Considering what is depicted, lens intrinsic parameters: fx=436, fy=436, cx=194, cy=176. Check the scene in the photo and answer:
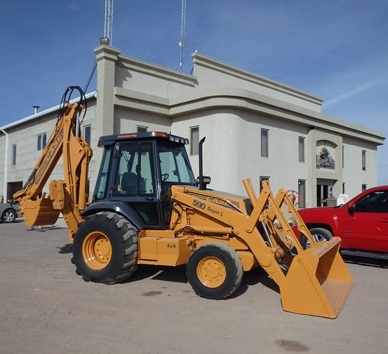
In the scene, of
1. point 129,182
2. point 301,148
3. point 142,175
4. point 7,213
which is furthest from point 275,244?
point 7,213

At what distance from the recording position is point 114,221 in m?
7.38

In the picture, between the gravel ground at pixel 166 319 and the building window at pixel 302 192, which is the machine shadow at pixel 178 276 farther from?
the building window at pixel 302 192

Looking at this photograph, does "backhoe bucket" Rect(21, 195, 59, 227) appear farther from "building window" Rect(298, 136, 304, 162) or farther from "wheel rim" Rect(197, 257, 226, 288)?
"building window" Rect(298, 136, 304, 162)

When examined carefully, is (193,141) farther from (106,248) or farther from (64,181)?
(106,248)

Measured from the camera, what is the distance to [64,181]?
9.21 metres

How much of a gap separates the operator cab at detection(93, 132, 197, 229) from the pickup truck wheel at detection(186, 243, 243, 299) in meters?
1.11

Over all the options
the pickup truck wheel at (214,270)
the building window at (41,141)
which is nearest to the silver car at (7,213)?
the building window at (41,141)

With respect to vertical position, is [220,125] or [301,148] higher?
[220,125]

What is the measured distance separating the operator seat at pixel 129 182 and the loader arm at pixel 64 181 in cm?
167

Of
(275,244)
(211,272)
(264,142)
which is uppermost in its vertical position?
Answer: (264,142)

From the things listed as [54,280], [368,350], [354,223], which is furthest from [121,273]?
[354,223]

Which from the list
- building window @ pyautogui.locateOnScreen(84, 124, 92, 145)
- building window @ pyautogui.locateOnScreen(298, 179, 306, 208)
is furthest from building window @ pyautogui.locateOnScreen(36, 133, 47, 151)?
building window @ pyautogui.locateOnScreen(298, 179, 306, 208)

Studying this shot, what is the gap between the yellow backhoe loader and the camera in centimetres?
650

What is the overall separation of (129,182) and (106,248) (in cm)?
124
